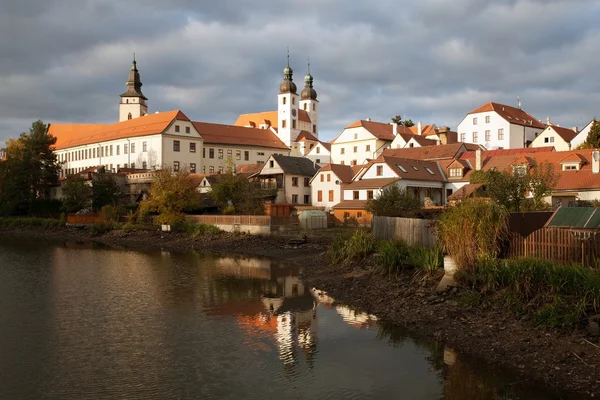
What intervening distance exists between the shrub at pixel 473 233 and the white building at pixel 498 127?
220 ft

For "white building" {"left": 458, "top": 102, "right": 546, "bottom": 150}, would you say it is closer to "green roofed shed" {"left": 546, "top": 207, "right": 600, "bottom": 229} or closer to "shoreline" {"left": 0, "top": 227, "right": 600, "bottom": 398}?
"shoreline" {"left": 0, "top": 227, "right": 600, "bottom": 398}

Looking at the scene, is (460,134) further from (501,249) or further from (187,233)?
(501,249)

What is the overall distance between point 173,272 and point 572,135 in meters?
69.4

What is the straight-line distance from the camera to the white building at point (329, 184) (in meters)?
63.8

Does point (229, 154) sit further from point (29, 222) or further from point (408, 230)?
point (408, 230)

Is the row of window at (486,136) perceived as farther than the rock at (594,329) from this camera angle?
Yes

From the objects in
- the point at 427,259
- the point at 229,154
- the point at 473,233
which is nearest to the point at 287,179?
the point at 229,154

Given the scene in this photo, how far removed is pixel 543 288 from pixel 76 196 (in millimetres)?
63932

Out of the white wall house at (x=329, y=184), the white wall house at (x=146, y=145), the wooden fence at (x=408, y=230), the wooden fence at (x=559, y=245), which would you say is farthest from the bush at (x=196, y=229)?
the wooden fence at (x=559, y=245)

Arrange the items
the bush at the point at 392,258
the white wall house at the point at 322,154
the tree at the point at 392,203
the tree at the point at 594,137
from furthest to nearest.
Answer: the white wall house at the point at 322,154, the tree at the point at 594,137, the tree at the point at 392,203, the bush at the point at 392,258

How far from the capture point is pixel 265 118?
131m

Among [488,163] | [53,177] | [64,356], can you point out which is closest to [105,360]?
[64,356]

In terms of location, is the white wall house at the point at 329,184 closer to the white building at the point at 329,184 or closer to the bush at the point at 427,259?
the white building at the point at 329,184

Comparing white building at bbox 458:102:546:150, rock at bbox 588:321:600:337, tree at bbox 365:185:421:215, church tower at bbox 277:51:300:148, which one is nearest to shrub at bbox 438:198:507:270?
rock at bbox 588:321:600:337
